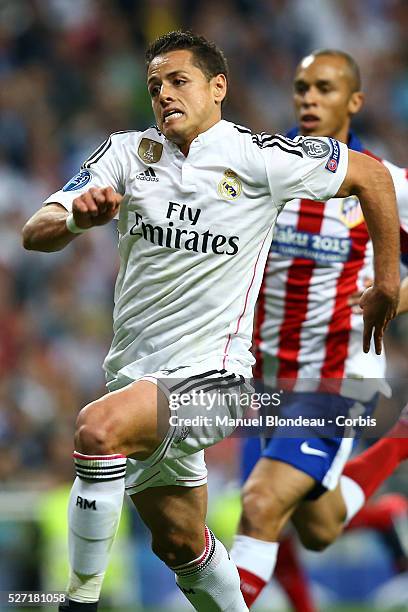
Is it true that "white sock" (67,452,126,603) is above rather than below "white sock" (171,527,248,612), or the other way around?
above

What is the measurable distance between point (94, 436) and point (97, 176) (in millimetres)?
998

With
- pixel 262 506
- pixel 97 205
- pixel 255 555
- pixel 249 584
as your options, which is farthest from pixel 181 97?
pixel 249 584

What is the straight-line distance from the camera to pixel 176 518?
4180 millimetres

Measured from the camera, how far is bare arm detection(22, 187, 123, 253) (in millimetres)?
3596

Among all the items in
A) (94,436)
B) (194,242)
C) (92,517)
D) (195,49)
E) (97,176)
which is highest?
(195,49)

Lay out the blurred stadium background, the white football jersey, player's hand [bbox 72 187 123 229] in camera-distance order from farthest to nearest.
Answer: the blurred stadium background, the white football jersey, player's hand [bbox 72 187 123 229]

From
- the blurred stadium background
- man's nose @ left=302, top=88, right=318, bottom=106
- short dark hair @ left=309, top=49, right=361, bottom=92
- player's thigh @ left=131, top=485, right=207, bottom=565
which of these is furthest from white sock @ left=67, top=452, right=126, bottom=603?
the blurred stadium background

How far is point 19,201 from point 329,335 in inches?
213

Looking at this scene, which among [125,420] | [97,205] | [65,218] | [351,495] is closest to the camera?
[97,205]

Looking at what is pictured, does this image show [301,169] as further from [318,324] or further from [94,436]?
[318,324]

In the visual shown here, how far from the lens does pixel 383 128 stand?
35.2 ft

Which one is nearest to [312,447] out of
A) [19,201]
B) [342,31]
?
[19,201]

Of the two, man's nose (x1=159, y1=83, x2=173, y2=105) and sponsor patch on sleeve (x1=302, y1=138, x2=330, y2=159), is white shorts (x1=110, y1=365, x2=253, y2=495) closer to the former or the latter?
sponsor patch on sleeve (x1=302, y1=138, x2=330, y2=159)

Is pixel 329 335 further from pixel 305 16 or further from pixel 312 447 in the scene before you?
pixel 305 16
